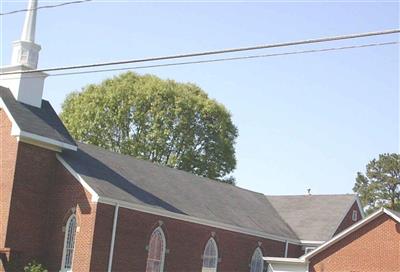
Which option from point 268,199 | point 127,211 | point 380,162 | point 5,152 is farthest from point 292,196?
point 380,162

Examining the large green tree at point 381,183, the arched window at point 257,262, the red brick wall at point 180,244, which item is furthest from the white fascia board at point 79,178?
the large green tree at point 381,183

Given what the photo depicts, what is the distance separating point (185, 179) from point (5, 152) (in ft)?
41.8

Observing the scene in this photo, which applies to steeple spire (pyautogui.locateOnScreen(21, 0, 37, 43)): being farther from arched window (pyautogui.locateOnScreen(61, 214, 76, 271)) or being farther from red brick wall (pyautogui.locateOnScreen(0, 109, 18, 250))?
arched window (pyautogui.locateOnScreen(61, 214, 76, 271))

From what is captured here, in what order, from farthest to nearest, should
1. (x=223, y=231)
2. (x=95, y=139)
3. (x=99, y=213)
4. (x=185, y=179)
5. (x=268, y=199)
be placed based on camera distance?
(x=95, y=139)
(x=268, y=199)
(x=185, y=179)
(x=223, y=231)
(x=99, y=213)

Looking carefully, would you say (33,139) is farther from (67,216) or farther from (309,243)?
(309,243)

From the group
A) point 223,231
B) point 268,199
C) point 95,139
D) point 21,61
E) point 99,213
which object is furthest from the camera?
point 95,139

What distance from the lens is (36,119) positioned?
32188 mm

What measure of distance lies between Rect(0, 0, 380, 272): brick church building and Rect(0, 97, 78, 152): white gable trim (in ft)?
0.15

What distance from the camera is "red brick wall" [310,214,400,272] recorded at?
3038 centimetres

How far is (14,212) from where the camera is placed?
1188 inches

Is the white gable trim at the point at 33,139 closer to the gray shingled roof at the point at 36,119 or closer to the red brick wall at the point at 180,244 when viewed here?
the gray shingled roof at the point at 36,119

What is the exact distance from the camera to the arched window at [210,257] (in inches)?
1452

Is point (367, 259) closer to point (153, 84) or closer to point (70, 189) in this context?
point (70, 189)

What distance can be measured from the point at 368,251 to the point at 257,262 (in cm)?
1074
